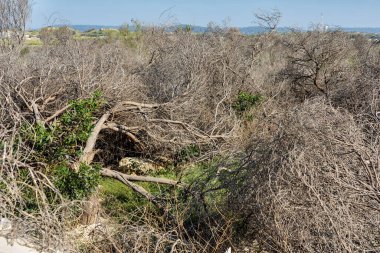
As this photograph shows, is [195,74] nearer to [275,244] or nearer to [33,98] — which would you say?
[33,98]

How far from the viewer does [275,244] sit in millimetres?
5309

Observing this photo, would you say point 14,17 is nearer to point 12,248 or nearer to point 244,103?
point 244,103

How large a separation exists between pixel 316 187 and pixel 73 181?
3.69m

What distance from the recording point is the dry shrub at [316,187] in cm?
440

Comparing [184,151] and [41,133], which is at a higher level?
[41,133]

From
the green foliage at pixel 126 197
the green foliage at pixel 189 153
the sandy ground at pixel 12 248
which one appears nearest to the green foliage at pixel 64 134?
the green foliage at pixel 126 197

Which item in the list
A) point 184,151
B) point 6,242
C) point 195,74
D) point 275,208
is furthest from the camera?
point 195,74

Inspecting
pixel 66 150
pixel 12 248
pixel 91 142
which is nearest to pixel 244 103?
pixel 91 142

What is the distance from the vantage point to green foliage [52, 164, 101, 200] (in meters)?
6.84

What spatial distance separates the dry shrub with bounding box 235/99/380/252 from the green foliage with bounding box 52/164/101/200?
242 centimetres

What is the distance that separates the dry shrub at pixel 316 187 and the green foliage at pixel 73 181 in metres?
2.42

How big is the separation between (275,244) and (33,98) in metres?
5.86

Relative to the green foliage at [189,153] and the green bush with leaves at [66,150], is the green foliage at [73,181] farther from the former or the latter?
the green foliage at [189,153]

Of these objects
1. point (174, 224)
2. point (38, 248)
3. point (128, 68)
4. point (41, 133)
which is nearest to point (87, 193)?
point (41, 133)
